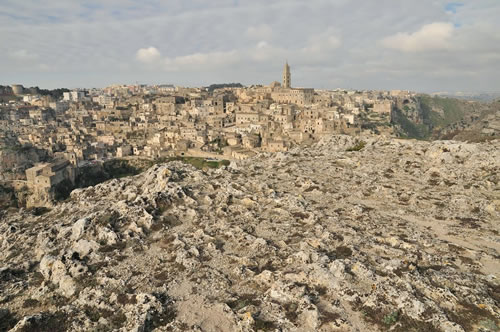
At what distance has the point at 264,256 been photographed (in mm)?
14133

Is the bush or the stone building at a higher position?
the bush

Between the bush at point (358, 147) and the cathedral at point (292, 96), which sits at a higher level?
the cathedral at point (292, 96)

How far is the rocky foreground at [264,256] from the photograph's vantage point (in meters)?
10.5

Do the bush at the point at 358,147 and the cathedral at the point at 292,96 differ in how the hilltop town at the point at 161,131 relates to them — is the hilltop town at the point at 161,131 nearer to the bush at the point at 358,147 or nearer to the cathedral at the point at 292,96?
the cathedral at the point at 292,96

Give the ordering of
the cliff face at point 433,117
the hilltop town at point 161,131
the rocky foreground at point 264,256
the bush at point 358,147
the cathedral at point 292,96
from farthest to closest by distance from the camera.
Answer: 1. the cliff face at point 433,117
2. the cathedral at point 292,96
3. the hilltop town at point 161,131
4. the bush at point 358,147
5. the rocky foreground at point 264,256

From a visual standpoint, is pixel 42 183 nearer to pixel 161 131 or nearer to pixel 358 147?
pixel 161 131

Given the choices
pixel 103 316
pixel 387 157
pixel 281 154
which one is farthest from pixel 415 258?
pixel 281 154

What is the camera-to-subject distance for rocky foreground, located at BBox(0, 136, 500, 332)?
34.5 ft

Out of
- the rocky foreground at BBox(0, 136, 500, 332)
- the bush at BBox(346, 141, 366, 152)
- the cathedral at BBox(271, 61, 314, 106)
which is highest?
the cathedral at BBox(271, 61, 314, 106)

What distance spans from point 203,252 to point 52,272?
6.30 meters

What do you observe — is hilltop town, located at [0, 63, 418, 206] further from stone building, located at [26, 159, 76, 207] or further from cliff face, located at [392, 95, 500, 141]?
cliff face, located at [392, 95, 500, 141]

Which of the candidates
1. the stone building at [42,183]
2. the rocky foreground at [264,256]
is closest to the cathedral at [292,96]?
the stone building at [42,183]

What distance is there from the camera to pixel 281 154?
34000mm

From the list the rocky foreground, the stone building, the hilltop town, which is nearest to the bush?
the rocky foreground
